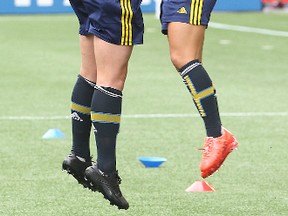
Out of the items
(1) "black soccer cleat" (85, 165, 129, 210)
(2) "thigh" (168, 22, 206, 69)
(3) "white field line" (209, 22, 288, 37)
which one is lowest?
(3) "white field line" (209, 22, 288, 37)

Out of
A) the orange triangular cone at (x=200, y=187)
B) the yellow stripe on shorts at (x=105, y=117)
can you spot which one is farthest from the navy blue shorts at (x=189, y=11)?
the orange triangular cone at (x=200, y=187)

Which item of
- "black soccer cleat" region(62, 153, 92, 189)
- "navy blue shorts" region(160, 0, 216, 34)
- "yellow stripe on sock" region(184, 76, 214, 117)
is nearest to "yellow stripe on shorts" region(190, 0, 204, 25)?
"navy blue shorts" region(160, 0, 216, 34)

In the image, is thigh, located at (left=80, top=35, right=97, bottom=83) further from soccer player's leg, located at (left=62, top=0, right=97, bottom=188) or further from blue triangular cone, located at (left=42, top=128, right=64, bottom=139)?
blue triangular cone, located at (left=42, top=128, right=64, bottom=139)

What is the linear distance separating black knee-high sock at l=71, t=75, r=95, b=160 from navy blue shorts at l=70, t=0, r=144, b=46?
1.92ft

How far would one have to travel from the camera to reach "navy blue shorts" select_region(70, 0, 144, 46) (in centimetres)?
599

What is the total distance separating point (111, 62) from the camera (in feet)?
20.0

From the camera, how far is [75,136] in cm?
665

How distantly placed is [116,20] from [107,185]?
37.8 inches

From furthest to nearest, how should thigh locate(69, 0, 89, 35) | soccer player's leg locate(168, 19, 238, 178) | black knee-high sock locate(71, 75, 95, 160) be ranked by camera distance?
black knee-high sock locate(71, 75, 95, 160)
thigh locate(69, 0, 89, 35)
soccer player's leg locate(168, 19, 238, 178)

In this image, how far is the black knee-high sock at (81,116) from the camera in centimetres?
661

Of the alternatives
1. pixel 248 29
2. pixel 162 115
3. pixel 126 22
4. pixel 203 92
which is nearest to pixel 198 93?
pixel 203 92

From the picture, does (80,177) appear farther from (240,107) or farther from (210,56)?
(210,56)

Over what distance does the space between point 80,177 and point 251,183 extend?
1384 mm

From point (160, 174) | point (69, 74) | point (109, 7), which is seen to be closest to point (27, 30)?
point (69, 74)
